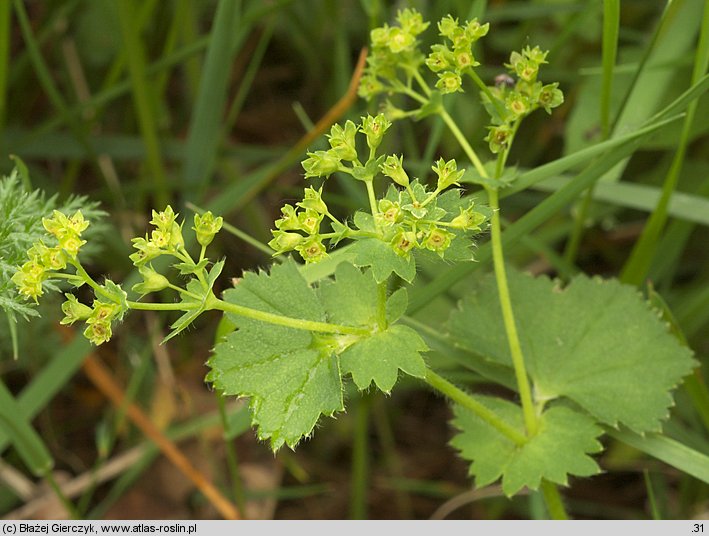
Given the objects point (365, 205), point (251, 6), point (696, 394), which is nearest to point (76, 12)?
A: point (251, 6)

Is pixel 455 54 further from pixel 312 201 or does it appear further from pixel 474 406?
pixel 474 406

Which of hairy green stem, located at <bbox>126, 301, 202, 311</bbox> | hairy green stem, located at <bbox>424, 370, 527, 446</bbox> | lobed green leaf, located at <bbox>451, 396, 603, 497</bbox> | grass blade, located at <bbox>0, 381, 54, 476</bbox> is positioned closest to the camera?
hairy green stem, located at <bbox>126, 301, 202, 311</bbox>

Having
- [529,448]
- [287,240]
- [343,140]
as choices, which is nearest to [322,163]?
[343,140]

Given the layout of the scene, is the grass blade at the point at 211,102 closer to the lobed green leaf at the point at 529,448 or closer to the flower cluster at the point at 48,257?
the flower cluster at the point at 48,257

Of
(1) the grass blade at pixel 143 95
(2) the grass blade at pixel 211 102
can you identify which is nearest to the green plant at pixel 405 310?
(2) the grass blade at pixel 211 102

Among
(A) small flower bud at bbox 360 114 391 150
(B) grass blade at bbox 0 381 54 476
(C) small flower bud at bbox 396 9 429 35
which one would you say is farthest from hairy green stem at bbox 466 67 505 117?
(B) grass blade at bbox 0 381 54 476

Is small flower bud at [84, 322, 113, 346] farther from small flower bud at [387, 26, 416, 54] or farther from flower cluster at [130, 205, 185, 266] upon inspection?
small flower bud at [387, 26, 416, 54]
